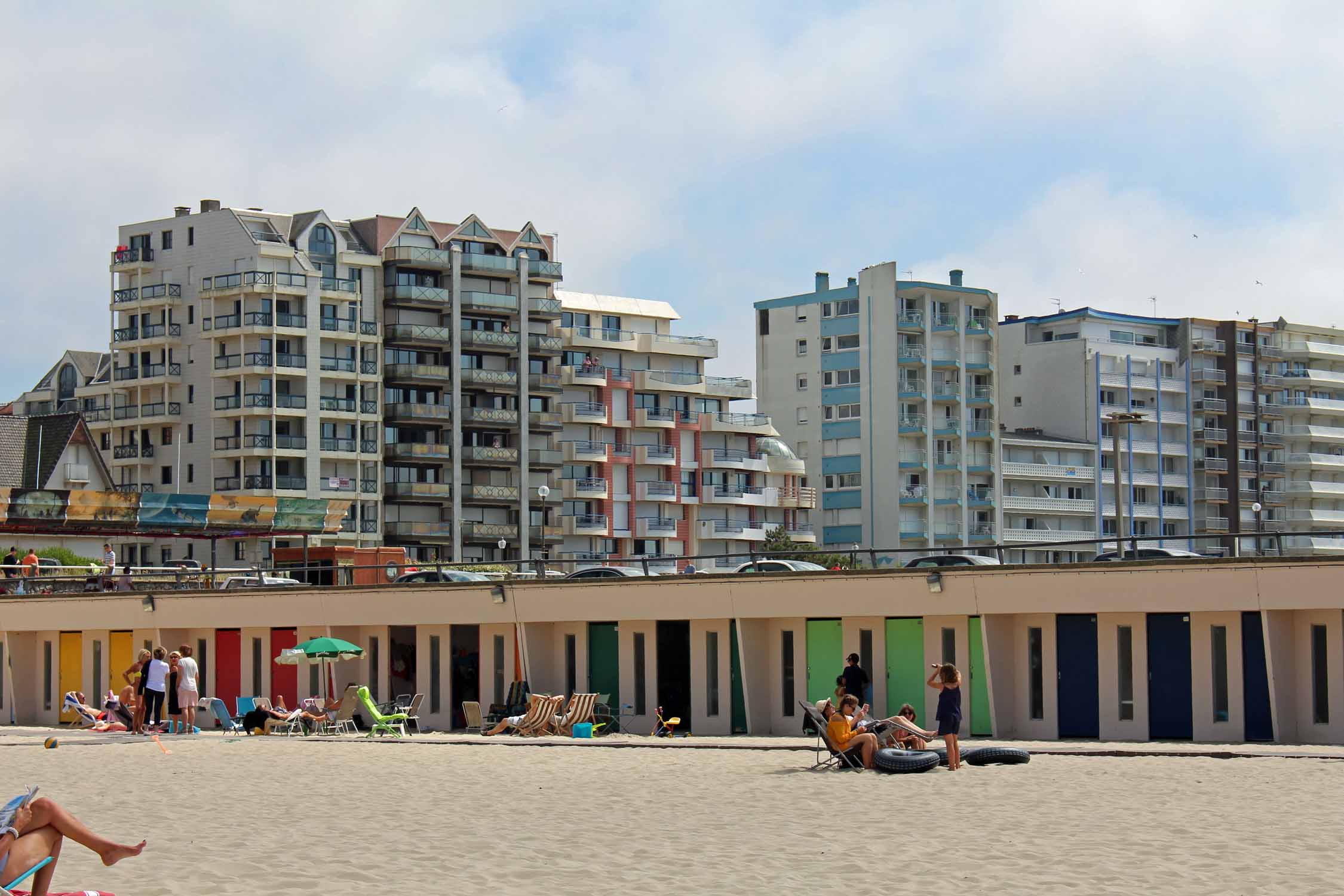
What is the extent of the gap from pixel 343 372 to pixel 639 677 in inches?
2343

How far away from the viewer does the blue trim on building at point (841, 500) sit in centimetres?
10938

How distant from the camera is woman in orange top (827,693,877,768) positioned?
915 inches

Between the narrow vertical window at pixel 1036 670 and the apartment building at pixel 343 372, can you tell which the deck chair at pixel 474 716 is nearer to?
the narrow vertical window at pixel 1036 670

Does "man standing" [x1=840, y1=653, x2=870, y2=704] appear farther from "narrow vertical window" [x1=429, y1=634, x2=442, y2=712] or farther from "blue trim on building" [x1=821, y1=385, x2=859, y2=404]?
"blue trim on building" [x1=821, y1=385, x2=859, y2=404]

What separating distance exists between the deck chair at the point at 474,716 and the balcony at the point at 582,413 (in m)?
65.5

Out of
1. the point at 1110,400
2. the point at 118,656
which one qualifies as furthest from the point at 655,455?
the point at 118,656

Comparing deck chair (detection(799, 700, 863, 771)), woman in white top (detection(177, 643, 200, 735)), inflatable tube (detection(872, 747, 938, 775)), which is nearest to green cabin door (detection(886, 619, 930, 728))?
deck chair (detection(799, 700, 863, 771))

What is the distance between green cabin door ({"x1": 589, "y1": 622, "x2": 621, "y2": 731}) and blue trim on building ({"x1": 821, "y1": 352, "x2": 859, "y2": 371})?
2937 inches

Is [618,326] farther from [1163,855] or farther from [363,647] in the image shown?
[1163,855]

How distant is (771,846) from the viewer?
52.2ft

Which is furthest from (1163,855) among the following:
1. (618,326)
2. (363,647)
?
(618,326)

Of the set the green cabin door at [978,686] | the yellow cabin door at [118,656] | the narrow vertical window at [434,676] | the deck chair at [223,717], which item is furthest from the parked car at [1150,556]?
the yellow cabin door at [118,656]

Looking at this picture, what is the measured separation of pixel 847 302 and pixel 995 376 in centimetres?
1022

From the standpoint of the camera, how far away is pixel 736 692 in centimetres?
3425
